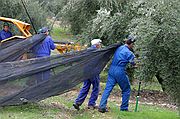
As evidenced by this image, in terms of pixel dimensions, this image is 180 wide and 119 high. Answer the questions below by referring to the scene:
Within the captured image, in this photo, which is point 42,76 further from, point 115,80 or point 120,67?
point 120,67

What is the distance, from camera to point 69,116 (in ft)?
33.1

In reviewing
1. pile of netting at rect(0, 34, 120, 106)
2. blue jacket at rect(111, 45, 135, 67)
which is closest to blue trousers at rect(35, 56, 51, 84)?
pile of netting at rect(0, 34, 120, 106)

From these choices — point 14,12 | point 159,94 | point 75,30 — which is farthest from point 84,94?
point 14,12

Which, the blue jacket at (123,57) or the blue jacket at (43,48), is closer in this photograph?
the blue jacket at (123,57)

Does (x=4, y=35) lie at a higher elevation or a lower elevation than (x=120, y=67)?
higher

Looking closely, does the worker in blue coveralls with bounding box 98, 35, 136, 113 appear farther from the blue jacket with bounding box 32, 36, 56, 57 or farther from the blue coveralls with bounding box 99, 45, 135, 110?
the blue jacket with bounding box 32, 36, 56, 57

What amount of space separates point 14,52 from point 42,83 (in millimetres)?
1822

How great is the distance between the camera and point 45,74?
1051 centimetres

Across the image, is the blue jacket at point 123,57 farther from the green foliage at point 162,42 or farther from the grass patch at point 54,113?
the grass patch at point 54,113

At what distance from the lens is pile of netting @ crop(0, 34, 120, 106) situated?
10.3 meters

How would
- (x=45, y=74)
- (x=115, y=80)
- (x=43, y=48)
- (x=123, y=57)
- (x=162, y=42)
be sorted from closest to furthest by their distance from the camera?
(x=45, y=74) < (x=123, y=57) < (x=115, y=80) < (x=43, y=48) < (x=162, y=42)

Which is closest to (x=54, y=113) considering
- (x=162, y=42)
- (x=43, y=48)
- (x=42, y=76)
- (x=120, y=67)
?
(x=42, y=76)

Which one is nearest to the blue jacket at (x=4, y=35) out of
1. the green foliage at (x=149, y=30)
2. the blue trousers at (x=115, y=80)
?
the green foliage at (x=149, y=30)

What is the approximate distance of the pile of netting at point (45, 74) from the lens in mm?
10312
